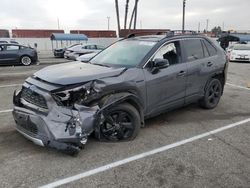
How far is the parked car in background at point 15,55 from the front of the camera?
16.9 m

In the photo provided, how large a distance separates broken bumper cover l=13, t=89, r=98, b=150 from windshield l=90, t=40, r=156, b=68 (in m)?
1.39

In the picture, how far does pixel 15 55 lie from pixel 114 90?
14.4 meters

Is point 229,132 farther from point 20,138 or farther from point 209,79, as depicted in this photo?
point 20,138

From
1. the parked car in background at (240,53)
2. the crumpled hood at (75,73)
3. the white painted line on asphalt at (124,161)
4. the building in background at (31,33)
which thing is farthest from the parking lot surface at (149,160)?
the building in background at (31,33)

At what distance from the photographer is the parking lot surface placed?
3.59 metres

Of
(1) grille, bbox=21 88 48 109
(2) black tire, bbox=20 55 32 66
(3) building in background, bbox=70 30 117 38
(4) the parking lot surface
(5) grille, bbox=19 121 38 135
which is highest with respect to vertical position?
(3) building in background, bbox=70 30 117 38

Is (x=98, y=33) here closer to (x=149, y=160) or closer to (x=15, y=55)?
(x=15, y=55)

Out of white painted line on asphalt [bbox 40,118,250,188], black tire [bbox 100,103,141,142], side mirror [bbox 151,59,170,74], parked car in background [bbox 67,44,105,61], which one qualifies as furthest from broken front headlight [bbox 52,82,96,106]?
parked car in background [bbox 67,44,105,61]

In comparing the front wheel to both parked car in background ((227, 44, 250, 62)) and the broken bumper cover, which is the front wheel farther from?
parked car in background ((227, 44, 250, 62))

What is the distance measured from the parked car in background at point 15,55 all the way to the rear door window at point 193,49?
13481 mm

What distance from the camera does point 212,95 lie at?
6.80 meters

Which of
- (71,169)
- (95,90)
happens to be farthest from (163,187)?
(95,90)

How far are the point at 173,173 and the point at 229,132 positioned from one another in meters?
2.03

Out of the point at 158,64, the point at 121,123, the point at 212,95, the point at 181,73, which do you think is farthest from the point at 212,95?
the point at 121,123
